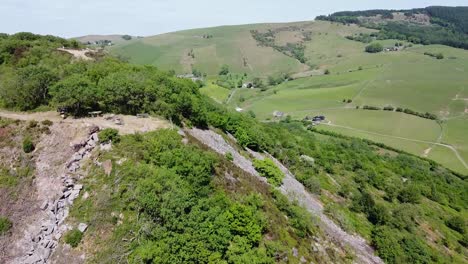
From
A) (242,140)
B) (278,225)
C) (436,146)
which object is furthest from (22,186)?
(436,146)

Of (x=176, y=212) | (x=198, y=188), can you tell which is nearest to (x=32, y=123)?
(x=198, y=188)

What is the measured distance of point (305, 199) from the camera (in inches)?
2596

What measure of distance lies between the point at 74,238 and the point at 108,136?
13900 millimetres

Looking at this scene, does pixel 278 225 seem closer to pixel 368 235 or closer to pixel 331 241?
pixel 331 241

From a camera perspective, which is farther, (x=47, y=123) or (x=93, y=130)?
(x=47, y=123)

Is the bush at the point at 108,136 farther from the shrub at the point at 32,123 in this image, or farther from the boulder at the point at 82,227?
the boulder at the point at 82,227

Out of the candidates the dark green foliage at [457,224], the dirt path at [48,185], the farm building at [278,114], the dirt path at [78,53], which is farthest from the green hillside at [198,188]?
the farm building at [278,114]

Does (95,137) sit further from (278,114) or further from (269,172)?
(278,114)

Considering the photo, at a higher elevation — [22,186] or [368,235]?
[22,186]

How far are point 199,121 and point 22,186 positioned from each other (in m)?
34.2

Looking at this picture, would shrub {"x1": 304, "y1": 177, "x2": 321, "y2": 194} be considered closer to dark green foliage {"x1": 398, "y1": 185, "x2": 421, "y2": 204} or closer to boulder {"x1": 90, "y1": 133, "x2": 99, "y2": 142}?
dark green foliage {"x1": 398, "y1": 185, "x2": 421, "y2": 204}

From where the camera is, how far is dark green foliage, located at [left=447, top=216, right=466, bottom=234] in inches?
3462

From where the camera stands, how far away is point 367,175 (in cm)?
10100

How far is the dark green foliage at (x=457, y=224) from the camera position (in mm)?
87925
